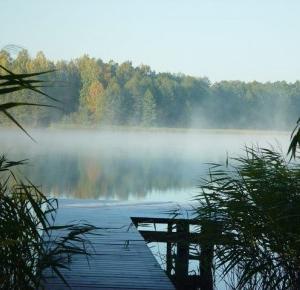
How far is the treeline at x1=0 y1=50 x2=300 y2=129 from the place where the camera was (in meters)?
27.5

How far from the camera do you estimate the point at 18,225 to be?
5.40ft

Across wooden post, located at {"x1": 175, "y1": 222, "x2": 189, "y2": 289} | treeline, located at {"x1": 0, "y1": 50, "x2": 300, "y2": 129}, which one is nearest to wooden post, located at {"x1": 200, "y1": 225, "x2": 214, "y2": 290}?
wooden post, located at {"x1": 175, "y1": 222, "x2": 189, "y2": 289}

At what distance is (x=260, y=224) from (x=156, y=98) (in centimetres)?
2502

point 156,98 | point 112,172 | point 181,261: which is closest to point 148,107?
point 156,98

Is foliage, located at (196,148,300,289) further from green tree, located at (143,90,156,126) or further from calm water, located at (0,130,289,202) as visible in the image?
green tree, located at (143,90,156,126)

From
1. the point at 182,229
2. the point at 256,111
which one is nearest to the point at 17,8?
the point at 256,111

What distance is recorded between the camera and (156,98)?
27.6 m

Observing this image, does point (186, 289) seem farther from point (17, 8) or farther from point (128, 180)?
point (17, 8)

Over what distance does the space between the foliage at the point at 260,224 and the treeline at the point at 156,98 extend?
23.3 meters

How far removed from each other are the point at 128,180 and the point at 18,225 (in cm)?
1237

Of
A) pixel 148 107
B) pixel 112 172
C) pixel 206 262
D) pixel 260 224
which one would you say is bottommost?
pixel 112 172

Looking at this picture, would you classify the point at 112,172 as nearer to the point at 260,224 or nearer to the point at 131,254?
the point at 131,254

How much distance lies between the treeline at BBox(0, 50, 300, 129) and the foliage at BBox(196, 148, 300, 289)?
23.3 m

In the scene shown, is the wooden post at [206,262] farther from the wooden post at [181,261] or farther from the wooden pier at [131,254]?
the wooden post at [181,261]
